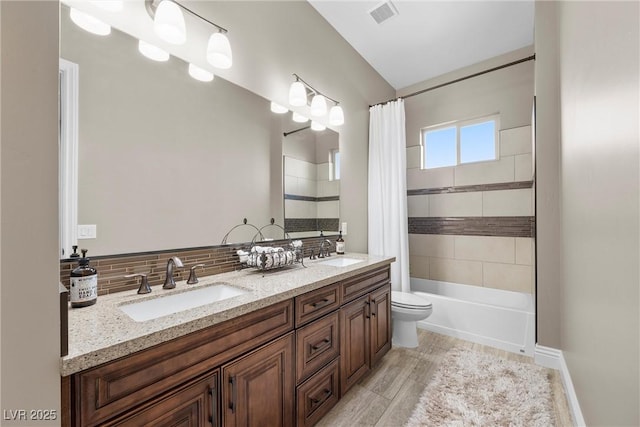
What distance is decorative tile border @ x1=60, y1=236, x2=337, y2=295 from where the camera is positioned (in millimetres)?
1134

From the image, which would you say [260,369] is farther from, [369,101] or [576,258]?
[369,101]

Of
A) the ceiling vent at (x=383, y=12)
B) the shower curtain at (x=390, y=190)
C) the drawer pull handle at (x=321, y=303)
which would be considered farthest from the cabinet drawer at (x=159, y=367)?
the ceiling vent at (x=383, y=12)

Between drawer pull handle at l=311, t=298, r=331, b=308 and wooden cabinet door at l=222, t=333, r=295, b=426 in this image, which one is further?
drawer pull handle at l=311, t=298, r=331, b=308

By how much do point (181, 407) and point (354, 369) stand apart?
1.17 metres

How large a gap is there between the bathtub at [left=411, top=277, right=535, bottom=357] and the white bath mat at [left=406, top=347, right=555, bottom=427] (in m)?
0.24

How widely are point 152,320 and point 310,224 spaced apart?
1.53 m

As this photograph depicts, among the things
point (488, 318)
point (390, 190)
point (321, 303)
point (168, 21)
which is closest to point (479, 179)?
point (390, 190)

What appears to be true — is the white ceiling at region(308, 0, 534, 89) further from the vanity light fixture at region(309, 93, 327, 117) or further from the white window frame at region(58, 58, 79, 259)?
the white window frame at region(58, 58, 79, 259)

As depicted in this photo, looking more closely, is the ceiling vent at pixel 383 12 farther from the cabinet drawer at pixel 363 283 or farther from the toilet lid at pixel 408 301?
the toilet lid at pixel 408 301

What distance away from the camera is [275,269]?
5.58 feet

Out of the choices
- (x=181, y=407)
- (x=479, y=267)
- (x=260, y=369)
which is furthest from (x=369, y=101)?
(x=181, y=407)

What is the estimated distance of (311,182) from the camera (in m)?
2.30

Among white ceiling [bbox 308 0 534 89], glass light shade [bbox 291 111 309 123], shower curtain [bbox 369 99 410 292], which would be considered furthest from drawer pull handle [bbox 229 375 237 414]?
white ceiling [bbox 308 0 534 89]

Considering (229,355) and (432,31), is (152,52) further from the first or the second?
(432,31)
